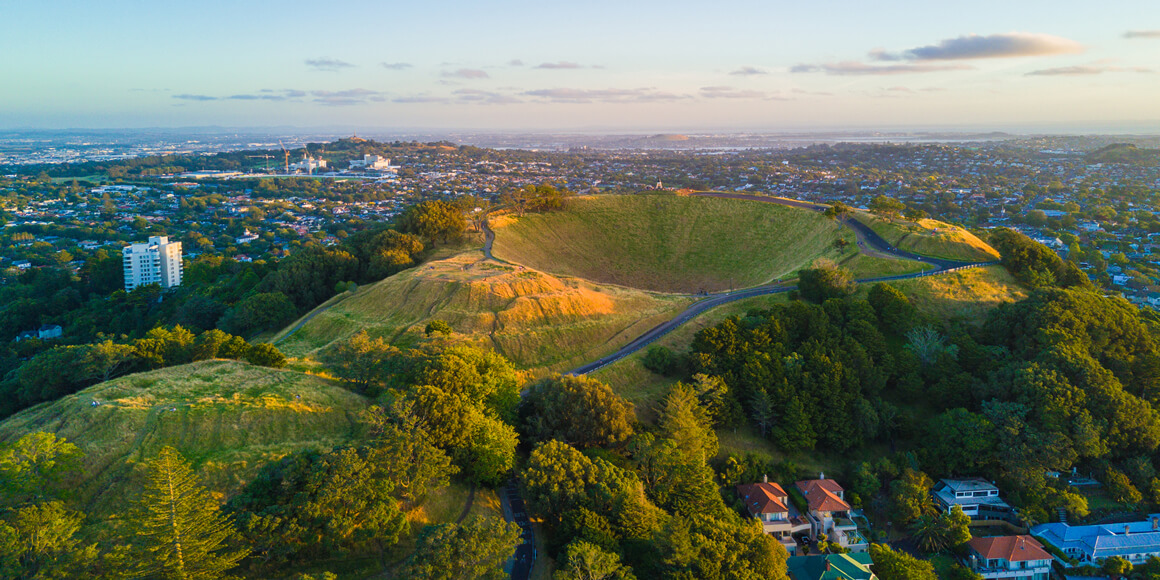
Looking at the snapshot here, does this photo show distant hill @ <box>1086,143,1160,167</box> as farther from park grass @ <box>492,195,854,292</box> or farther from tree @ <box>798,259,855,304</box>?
tree @ <box>798,259,855,304</box>

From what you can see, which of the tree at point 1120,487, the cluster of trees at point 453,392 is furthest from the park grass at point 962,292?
the cluster of trees at point 453,392

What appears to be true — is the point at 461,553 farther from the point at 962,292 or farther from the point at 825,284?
the point at 962,292

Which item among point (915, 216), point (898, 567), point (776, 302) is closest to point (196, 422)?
point (898, 567)

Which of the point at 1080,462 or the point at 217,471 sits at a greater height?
the point at 217,471

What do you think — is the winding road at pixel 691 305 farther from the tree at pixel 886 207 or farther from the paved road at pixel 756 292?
the tree at pixel 886 207

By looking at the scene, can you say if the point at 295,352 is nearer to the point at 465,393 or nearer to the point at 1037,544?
the point at 465,393

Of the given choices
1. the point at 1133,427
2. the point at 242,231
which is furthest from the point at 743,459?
the point at 242,231

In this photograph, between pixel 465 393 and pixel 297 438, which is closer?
pixel 297 438
